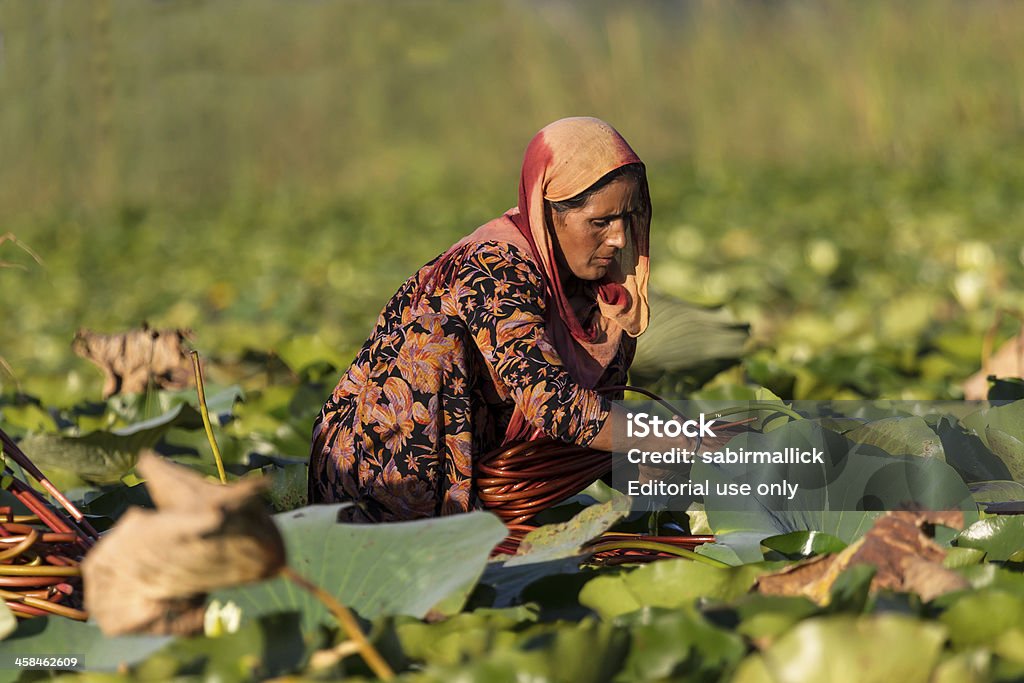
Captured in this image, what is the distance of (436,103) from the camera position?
42.0 feet

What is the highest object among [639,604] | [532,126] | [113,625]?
[532,126]

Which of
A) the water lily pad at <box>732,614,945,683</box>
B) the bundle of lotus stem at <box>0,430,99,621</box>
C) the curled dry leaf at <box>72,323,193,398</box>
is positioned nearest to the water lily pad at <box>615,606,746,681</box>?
the water lily pad at <box>732,614,945,683</box>

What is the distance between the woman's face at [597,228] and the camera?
1.43 m

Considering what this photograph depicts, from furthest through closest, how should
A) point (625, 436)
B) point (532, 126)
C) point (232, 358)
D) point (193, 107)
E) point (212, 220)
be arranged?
point (193, 107), point (532, 126), point (212, 220), point (232, 358), point (625, 436)

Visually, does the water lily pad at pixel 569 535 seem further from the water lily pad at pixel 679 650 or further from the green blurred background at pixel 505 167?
the green blurred background at pixel 505 167

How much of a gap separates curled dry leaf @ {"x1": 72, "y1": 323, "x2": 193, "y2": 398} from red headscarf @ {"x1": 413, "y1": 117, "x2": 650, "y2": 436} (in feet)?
2.81

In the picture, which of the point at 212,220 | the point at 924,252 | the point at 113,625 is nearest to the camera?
the point at 113,625

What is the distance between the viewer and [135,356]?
2188 mm

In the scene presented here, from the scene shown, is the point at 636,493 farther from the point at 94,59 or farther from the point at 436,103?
the point at 436,103

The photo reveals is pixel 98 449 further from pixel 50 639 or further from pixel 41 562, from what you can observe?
pixel 50 639

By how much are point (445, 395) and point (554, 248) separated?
22 centimetres

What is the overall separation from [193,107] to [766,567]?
9.91 meters

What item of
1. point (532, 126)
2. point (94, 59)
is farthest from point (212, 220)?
point (532, 126)

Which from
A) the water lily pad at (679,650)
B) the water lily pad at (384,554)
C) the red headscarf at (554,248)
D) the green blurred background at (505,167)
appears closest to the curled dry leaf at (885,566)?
the water lily pad at (679,650)
